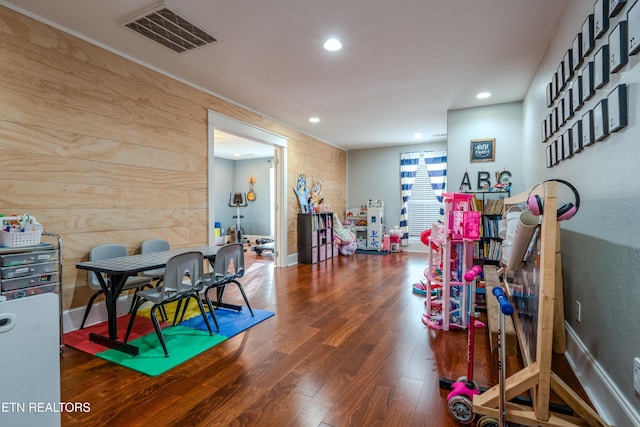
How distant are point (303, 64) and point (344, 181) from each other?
5.04 meters

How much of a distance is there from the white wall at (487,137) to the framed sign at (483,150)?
0.15 feet

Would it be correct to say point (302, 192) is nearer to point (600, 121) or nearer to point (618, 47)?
point (600, 121)

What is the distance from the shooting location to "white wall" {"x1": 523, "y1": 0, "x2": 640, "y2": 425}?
4.50ft

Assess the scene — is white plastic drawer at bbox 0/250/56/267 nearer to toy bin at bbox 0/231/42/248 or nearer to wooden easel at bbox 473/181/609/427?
toy bin at bbox 0/231/42/248

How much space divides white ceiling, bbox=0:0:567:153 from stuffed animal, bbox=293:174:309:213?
5.53 feet

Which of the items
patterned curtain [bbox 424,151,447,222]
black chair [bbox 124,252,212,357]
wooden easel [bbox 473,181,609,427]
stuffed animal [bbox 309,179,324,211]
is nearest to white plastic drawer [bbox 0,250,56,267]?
black chair [bbox 124,252,212,357]

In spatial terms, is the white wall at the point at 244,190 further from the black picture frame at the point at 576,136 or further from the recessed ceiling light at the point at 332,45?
the black picture frame at the point at 576,136

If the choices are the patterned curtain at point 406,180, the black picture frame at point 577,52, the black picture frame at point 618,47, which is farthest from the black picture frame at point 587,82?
the patterned curtain at point 406,180

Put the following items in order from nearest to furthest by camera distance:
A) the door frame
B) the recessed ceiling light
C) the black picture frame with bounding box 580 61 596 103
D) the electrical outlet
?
1. the electrical outlet
2. the black picture frame with bounding box 580 61 596 103
3. the recessed ceiling light
4. the door frame

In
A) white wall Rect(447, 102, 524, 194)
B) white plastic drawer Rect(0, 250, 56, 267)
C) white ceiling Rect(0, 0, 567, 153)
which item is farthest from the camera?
white wall Rect(447, 102, 524, 194)

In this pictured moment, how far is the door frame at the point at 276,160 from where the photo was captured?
4152 millimetres

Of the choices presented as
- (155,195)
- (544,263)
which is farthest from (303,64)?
(544,263)

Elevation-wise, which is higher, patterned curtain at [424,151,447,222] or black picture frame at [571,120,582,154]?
patterned curtain at [424,151,447,222]

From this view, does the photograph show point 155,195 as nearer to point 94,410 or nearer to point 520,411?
point 94,410
